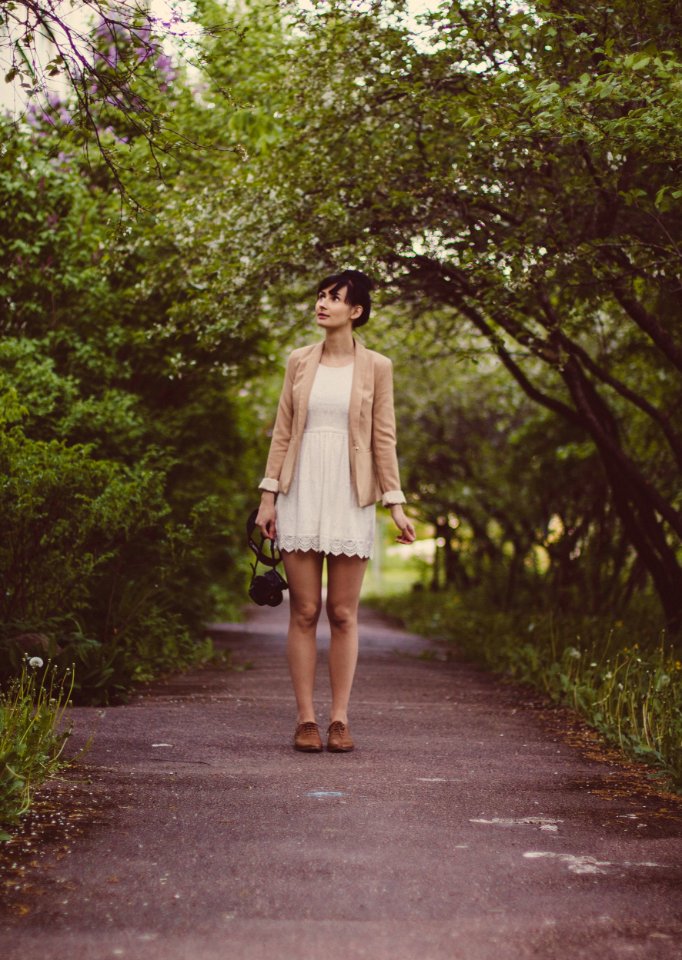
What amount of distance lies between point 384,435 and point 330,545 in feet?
1.91

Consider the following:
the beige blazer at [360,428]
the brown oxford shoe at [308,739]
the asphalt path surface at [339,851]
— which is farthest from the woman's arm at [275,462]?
the asphalt path surface at [339,851]

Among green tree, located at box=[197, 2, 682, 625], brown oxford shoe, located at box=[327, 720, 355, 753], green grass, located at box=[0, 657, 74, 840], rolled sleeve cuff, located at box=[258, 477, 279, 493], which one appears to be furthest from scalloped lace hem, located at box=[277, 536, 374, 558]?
green tree, located at box=[197, 2, 682, 625]

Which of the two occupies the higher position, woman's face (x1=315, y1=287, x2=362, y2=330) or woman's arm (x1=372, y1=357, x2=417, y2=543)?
woman's face (x1=315, y1=287, x2=362, y2=330)

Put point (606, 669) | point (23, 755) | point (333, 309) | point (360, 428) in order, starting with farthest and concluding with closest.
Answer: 1. point (606, 669)
2. point (333, 309)
3. point (360, 428)
4. point (23, 755)

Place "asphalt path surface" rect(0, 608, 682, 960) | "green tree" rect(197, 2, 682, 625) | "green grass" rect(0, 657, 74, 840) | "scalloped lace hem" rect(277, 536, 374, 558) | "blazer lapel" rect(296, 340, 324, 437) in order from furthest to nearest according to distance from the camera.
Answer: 1. "green tree" rect(197, 2, 682, 625)
2. "blazer lapel" rect(296, 340, 324, 437)
3. "scalloped lace hem" rect(277, 536, 374, 558)
4. "green grass" rect(0, 657, 74, 840)
5. "asphalt path surface" rect(0, 608, 682, 960)

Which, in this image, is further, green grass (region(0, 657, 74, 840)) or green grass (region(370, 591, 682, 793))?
green grass (region(370, 591, 682, 793))

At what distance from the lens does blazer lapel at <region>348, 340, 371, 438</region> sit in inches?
205

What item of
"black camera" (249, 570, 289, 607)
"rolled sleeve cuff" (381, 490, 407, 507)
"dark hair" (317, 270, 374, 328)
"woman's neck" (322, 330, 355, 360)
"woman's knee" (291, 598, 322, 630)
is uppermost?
"dark hair" (317, 270, 374, 328)

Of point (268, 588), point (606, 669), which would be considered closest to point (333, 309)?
point (268, 588)

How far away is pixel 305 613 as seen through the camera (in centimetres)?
529

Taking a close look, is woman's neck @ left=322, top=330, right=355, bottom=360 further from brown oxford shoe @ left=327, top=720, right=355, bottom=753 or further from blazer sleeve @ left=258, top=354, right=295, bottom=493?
brown oxford shoe @ left=327, top=720, right=355, bottom=753

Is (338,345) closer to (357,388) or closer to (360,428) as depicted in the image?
(357,388)

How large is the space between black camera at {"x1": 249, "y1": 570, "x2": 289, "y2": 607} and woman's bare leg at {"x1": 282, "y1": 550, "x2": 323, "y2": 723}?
0.07m

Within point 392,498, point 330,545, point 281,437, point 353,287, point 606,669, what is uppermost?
point 353,287
